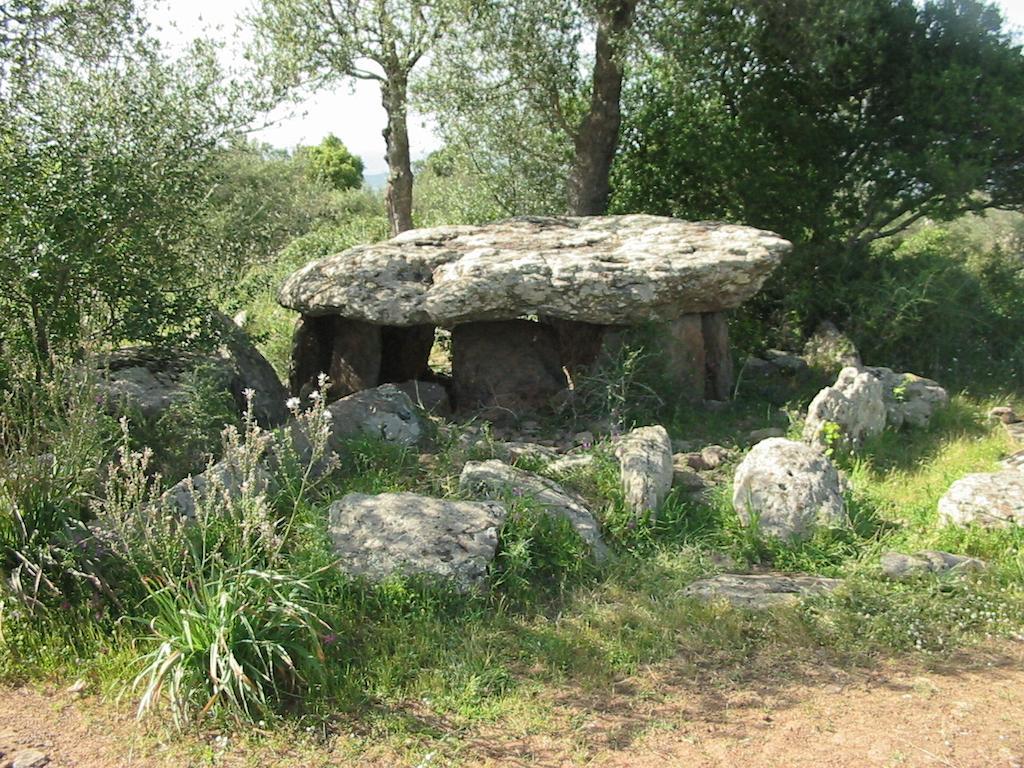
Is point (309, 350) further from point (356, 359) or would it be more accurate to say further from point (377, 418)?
point (377, 418)

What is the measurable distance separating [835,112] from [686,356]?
438cm

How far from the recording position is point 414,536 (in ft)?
18.5

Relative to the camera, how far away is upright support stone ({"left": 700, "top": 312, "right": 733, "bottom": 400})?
976 centimetres

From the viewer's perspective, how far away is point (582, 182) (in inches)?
487

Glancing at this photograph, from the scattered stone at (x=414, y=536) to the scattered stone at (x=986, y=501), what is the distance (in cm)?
319

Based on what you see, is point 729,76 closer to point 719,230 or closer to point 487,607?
point 719,230

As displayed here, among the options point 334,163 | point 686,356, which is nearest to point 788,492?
point 686,356

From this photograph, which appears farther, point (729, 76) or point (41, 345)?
point (729, 76)

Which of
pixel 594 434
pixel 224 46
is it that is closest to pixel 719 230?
pixel 594 434

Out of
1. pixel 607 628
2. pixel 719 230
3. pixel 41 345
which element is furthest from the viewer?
pixel 719 230

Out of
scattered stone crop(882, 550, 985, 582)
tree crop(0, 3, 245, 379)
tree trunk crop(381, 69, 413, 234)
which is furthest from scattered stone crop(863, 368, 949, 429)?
tree trunk crop(381, 69, 413, 234)

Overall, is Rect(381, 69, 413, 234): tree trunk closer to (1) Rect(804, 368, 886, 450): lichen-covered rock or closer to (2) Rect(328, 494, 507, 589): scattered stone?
(1) Rect(804, 368, 886, 450): lichen-covered rock

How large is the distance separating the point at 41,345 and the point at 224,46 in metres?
5.36

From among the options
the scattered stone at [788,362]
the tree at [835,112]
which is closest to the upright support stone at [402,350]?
the scattered stone at [788,362]
